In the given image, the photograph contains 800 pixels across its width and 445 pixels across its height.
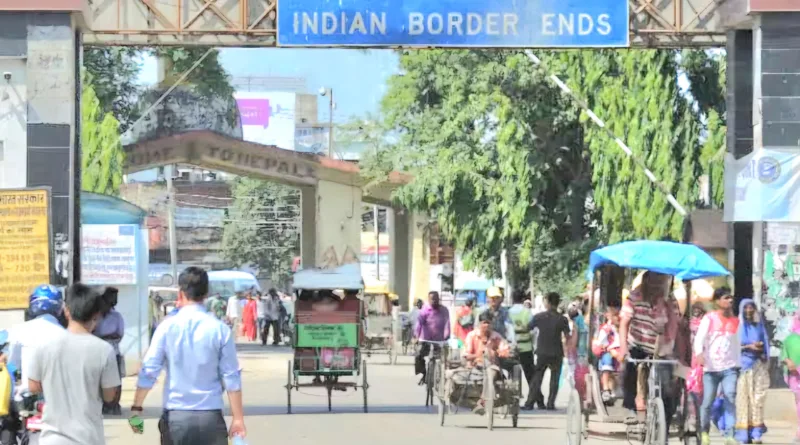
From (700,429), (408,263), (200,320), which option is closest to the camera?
(200,320)

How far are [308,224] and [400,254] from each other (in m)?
9.39

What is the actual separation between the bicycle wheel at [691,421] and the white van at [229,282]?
1912 inches

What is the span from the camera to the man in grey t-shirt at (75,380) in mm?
7824

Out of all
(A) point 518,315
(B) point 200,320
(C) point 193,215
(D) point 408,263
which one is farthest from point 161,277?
(B) point 200,320

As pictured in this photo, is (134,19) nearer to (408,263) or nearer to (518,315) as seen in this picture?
(518,315)

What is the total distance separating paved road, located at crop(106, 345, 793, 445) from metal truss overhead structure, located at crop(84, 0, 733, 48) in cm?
499

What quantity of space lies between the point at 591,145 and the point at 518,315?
11359mm

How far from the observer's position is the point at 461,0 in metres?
18.3

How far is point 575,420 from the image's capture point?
14.7 meters

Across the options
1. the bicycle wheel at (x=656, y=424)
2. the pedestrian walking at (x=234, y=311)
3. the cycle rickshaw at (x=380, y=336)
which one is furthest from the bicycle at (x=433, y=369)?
the pedestrian walking at (x=234, y=311)

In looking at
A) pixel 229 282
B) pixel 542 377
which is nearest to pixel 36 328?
pixel 542 377

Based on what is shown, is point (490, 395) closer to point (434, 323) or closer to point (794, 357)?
point (794, 357)

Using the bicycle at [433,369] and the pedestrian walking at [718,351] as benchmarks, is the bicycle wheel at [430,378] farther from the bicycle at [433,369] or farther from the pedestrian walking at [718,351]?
the pedestrian walking at [718,351]

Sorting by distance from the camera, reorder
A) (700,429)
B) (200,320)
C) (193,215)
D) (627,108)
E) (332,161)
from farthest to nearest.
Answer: (193,215) → (332,161) → (627,108) → (700,429) → (200,320)
